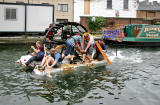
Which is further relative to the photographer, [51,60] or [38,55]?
[38,55]

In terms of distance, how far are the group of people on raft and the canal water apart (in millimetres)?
827

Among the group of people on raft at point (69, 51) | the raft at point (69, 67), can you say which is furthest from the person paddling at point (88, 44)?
the raft at point (69, 67)

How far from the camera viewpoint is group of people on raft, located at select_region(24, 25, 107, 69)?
13109mm

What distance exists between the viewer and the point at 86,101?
31.2 feet

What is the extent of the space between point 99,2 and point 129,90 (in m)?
36.9

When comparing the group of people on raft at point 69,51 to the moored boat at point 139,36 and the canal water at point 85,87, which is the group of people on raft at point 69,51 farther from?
the moored boat at point 139,36

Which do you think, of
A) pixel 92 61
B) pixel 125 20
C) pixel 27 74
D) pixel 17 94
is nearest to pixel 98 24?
pixel 125 20

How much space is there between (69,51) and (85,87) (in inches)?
154

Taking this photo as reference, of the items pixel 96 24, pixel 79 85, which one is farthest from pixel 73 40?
pixel 96 24

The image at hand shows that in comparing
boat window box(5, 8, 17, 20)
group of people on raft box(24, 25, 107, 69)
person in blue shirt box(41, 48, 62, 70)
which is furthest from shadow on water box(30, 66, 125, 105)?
boat window box(5, 8, 17, 20)

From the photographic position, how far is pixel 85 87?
1130cm

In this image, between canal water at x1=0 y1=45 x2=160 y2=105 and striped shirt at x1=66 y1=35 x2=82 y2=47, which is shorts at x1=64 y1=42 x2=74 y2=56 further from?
canal water at x1=0 y1=45 x2=160 y2=105

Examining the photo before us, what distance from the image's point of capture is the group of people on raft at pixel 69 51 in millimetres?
13109

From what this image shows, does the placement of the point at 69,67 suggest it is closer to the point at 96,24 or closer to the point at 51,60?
the point at 51,60
